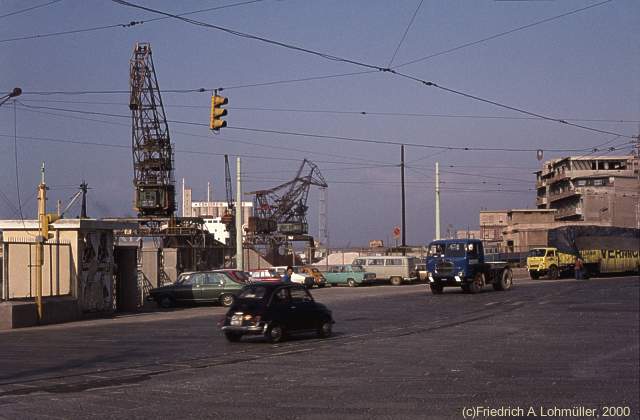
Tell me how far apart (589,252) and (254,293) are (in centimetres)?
4343

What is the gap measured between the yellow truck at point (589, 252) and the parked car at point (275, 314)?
41.4 metres

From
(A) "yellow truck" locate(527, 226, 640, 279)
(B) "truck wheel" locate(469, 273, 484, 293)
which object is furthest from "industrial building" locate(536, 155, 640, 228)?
(B) "truck wheel" locate(469, 273, 484, 293)

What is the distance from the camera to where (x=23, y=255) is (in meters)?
28.7

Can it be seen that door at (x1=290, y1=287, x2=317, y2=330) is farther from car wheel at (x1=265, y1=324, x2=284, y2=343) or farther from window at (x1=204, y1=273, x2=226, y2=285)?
window at (x1=204, y1=273, x2=226, y2=285)

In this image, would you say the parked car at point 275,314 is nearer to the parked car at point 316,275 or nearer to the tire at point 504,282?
the tire at point 504,282

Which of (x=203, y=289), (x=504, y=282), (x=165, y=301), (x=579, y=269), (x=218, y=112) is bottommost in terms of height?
(x=165, y=301)

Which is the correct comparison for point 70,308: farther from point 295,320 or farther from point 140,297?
point 295,320

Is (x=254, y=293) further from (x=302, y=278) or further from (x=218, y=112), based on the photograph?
(x=302, y=278)

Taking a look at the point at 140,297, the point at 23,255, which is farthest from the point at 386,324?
the point at 140,297

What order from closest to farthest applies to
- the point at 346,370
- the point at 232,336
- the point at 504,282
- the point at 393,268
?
the point at 346,370
the point at 232,336
the point at 504,282
the point at 393,268

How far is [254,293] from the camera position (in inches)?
837

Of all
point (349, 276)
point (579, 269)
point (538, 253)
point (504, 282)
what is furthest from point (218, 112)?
point (538, 253)

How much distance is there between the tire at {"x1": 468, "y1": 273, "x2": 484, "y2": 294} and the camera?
4219 centimetres

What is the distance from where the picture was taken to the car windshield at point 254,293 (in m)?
21.1
